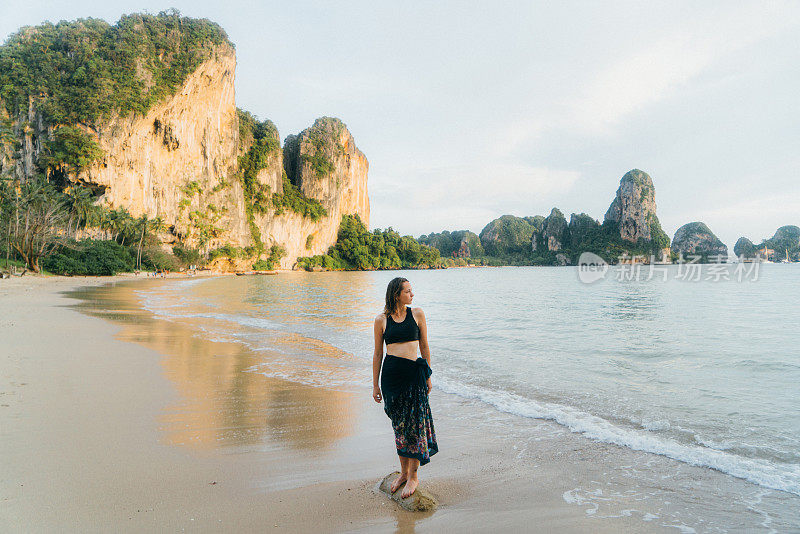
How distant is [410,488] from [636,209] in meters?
131

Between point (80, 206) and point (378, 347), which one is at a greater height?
point (80, 206)

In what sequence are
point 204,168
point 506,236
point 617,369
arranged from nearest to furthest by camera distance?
point 617,369 < point 204,168 < point 506,236

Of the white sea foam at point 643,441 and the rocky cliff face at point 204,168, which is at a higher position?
the rocky cliff face at point 204,168

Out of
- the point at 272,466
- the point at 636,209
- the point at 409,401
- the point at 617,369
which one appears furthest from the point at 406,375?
the point at 636,209

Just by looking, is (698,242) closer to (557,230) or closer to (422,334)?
(557,230)

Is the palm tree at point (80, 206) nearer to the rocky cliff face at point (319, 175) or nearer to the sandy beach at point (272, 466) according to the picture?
the rocky cliff face at point (319, 175)

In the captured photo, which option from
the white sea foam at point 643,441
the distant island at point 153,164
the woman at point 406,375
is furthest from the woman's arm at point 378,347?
the distant island at point 153,164

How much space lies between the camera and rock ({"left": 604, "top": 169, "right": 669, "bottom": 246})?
115312 millimetres

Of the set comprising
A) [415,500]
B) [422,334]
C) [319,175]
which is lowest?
[415,500]

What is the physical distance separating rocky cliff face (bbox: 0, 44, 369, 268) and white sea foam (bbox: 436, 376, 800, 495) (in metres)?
51.4

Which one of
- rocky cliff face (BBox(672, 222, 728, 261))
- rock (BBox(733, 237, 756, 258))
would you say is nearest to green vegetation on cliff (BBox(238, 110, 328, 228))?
rocky cliff face (BBox(672, 222, 728, 261))

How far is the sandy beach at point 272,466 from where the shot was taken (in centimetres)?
276

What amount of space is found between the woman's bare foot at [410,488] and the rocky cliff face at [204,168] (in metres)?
52.1

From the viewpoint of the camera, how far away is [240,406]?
16.8ft
